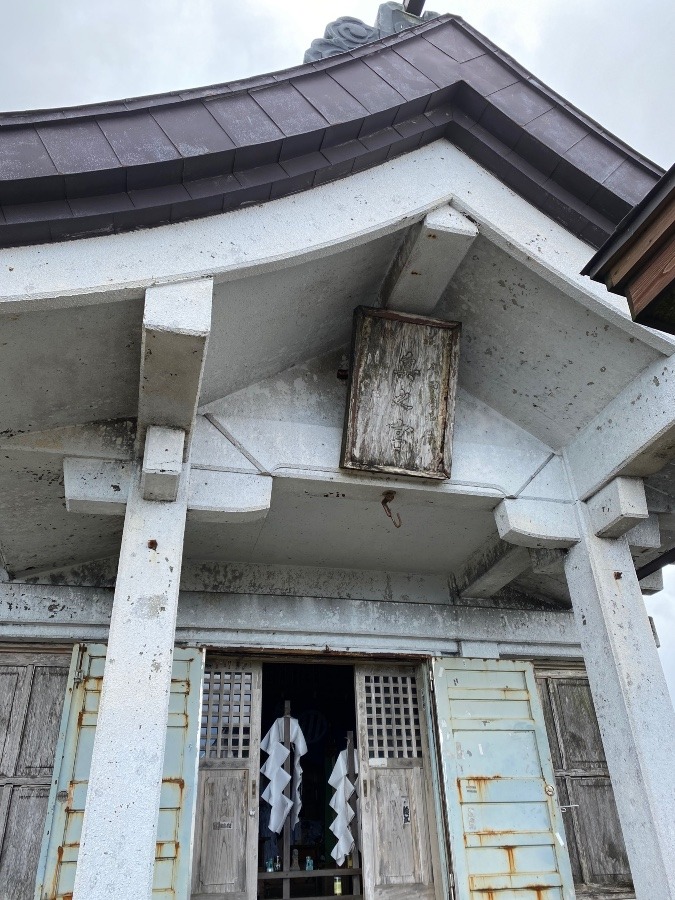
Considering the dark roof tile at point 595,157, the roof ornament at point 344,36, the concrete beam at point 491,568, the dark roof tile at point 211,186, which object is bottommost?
the concrete beam at point 491,568

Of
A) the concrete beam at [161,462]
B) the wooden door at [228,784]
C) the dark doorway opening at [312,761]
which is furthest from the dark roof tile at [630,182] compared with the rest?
the dark doorway opening at [312,761]

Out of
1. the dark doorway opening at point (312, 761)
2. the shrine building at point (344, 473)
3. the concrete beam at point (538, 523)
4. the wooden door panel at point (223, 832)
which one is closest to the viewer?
the shrine building at point (344, 473)

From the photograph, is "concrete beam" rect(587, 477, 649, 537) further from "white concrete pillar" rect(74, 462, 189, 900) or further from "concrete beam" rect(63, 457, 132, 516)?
"concrete beam" rect(63, 457, 132, 516)

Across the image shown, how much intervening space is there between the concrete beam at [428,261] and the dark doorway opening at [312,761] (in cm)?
398

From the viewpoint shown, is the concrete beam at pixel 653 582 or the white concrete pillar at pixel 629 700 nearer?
the white concrete pillar at pixel 629 700

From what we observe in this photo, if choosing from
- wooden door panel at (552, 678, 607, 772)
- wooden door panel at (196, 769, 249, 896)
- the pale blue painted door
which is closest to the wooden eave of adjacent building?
the pale blue painted door

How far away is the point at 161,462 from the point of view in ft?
10.9

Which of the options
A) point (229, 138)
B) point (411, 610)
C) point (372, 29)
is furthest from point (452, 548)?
point (372, 29)

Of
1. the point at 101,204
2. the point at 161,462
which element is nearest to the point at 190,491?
the point at 161,462

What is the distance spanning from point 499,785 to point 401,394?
2.97 m

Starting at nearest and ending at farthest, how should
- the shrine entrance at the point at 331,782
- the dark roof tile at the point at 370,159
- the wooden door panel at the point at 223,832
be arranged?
the dark roof tile at the point at 370,159 → the wooden door panel at the point at 223,832 → the shrine entrance at the point at 331,782

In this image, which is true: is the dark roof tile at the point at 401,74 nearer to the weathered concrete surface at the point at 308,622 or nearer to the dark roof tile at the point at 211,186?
the dark roof tile at the point at 211,186

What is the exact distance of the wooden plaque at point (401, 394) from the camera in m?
3.99

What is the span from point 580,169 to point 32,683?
4.75 metres
